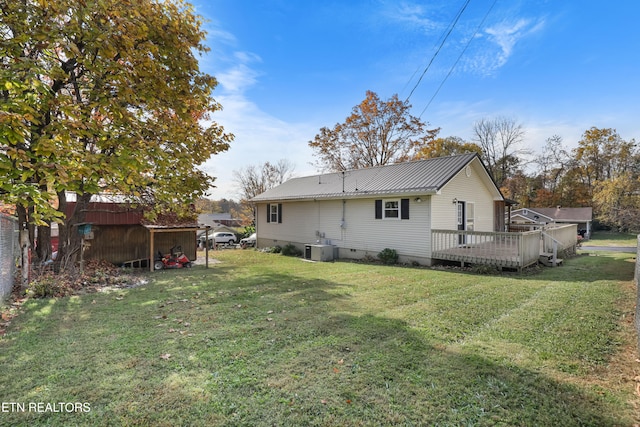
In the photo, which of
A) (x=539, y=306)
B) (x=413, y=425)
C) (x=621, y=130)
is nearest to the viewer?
(x=413, y=425)

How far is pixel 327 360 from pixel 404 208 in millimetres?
9296

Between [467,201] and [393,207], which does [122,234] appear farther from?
[467,201]

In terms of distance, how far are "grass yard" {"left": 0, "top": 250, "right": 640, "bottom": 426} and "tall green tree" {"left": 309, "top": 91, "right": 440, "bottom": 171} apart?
21.6 metres

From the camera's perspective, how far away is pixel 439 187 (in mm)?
10898

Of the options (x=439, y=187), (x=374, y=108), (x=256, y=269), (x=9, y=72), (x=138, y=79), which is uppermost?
(x=374, y=108)

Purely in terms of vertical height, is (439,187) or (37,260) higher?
(439,187)

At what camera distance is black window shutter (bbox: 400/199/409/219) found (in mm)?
11984

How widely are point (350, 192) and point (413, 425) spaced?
11.7 m

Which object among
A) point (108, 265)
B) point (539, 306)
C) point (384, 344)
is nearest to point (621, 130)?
point (539, 306)

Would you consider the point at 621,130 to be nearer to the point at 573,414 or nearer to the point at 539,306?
the point at 539,306

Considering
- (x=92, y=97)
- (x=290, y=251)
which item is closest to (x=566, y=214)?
(x=290, y=251)

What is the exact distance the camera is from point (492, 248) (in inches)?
412

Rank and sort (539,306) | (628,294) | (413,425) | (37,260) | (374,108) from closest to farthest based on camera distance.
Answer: (413,425), (539,306), (628,294), (37,260), (374,108)

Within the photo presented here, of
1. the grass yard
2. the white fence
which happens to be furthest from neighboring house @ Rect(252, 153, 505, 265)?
the white fence
